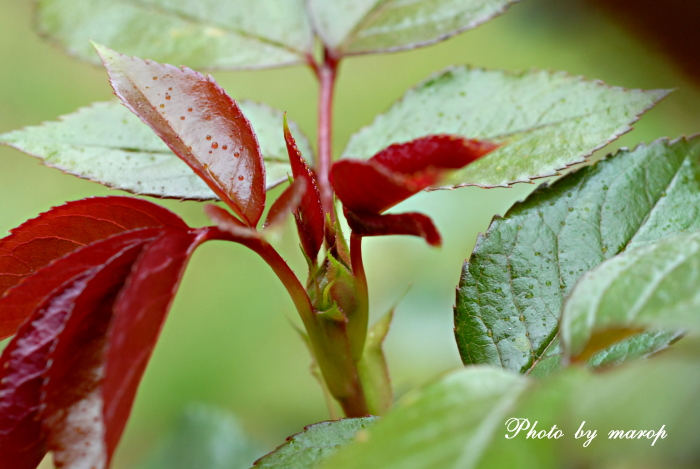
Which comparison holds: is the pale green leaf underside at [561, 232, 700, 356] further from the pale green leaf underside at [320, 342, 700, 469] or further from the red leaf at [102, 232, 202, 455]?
the red leaf at [102, 232, 202, 455]

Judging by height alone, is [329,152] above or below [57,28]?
below

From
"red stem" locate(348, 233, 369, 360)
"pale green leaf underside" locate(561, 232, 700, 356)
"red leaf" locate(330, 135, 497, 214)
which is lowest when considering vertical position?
"pale green leaf underside" locate(561, 232, 700, 356)

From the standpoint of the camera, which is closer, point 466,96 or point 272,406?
point 466,96

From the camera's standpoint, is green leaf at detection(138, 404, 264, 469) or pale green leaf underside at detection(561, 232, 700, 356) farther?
green leaf at detection(138, 404, 264, 469)

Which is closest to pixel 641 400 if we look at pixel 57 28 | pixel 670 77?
pixel 57 28

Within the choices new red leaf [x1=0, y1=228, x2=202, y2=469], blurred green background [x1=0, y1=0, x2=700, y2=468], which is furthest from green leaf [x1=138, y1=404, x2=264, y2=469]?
new red leaf [x1=0, y1=228, x2=202, y2=469]

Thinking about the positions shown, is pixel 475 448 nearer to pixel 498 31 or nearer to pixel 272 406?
pixel 272 406

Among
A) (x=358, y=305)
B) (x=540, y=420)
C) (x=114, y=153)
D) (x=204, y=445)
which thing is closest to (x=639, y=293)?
(x=540, y=420)

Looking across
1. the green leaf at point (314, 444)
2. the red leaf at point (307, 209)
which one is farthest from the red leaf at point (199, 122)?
the green leaf at point (314, 444)
